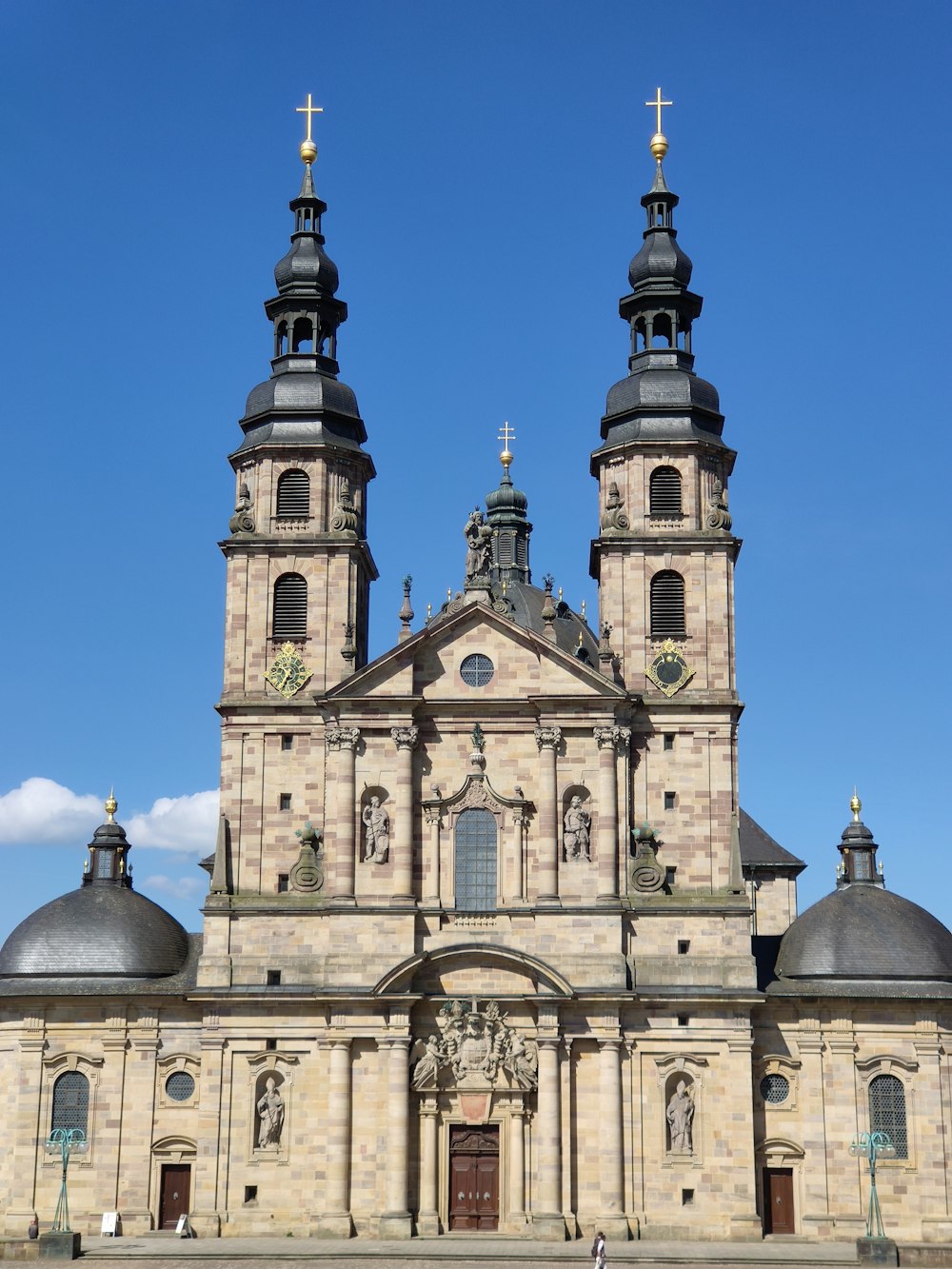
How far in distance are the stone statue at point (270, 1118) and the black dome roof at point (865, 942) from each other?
15.2 metres

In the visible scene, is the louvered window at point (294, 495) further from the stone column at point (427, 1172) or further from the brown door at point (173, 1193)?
the brown door at point (173, 1193)

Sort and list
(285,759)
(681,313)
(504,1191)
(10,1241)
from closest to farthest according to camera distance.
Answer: (10,1241)
(504,1191)
(285,759)
(681,313)

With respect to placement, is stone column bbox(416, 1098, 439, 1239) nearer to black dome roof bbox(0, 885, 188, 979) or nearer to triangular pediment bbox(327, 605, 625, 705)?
black dome roof bbox(0, 885, 188, 979)

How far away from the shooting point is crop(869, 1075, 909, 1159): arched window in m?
52.4

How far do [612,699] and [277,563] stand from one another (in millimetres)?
11600

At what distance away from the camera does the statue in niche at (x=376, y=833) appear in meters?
53.7

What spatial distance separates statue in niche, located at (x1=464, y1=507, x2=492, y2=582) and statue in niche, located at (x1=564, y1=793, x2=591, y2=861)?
27.7ft

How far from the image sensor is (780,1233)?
5191cm

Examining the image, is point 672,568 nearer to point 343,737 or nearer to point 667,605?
point 667,605

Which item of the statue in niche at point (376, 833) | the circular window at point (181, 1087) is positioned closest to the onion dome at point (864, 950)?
the statue in niche at point (376, 833)

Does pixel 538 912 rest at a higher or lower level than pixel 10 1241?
higher

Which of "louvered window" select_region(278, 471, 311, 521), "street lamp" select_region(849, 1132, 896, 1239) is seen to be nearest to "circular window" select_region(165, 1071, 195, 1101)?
"louvered window" select_region(278, 471, 311, 521)

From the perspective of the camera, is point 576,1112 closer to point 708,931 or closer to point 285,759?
point 708,931


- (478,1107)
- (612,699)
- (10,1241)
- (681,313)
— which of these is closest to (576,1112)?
(478,1107)
